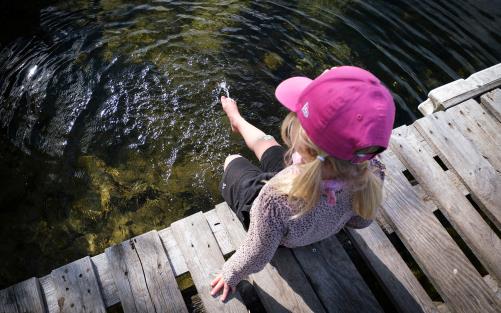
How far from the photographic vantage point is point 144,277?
2631 millimetres

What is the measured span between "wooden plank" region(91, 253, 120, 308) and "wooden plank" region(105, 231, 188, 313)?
0.03 metres

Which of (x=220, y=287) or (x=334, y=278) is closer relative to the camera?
(x=220, y=287)

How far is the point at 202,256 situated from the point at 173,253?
217 millimetres

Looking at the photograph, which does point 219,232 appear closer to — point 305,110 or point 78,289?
point 78,289

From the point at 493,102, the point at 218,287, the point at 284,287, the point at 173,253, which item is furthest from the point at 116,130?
the point at 493,102

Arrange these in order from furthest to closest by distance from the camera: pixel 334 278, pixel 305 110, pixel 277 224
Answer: pixel 334 278 → pixel 277 224 → pixel 305 110

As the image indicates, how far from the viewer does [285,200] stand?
194 centimetres

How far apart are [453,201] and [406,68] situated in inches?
106

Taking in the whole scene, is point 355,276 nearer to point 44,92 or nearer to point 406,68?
point 406,68

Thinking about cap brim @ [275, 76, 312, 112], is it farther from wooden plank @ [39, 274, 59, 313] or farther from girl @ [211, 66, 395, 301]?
wooden plank @ [39, 274, 59, 313]

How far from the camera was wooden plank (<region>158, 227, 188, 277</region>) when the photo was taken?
8.84 ft

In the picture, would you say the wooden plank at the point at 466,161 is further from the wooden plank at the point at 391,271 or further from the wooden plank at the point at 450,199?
the wooden plank at the point at 391,271

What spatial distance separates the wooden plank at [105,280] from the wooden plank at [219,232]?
2.57ft

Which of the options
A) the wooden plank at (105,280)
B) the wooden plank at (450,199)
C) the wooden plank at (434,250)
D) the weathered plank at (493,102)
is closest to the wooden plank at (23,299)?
the wooden plank at (105,280)
